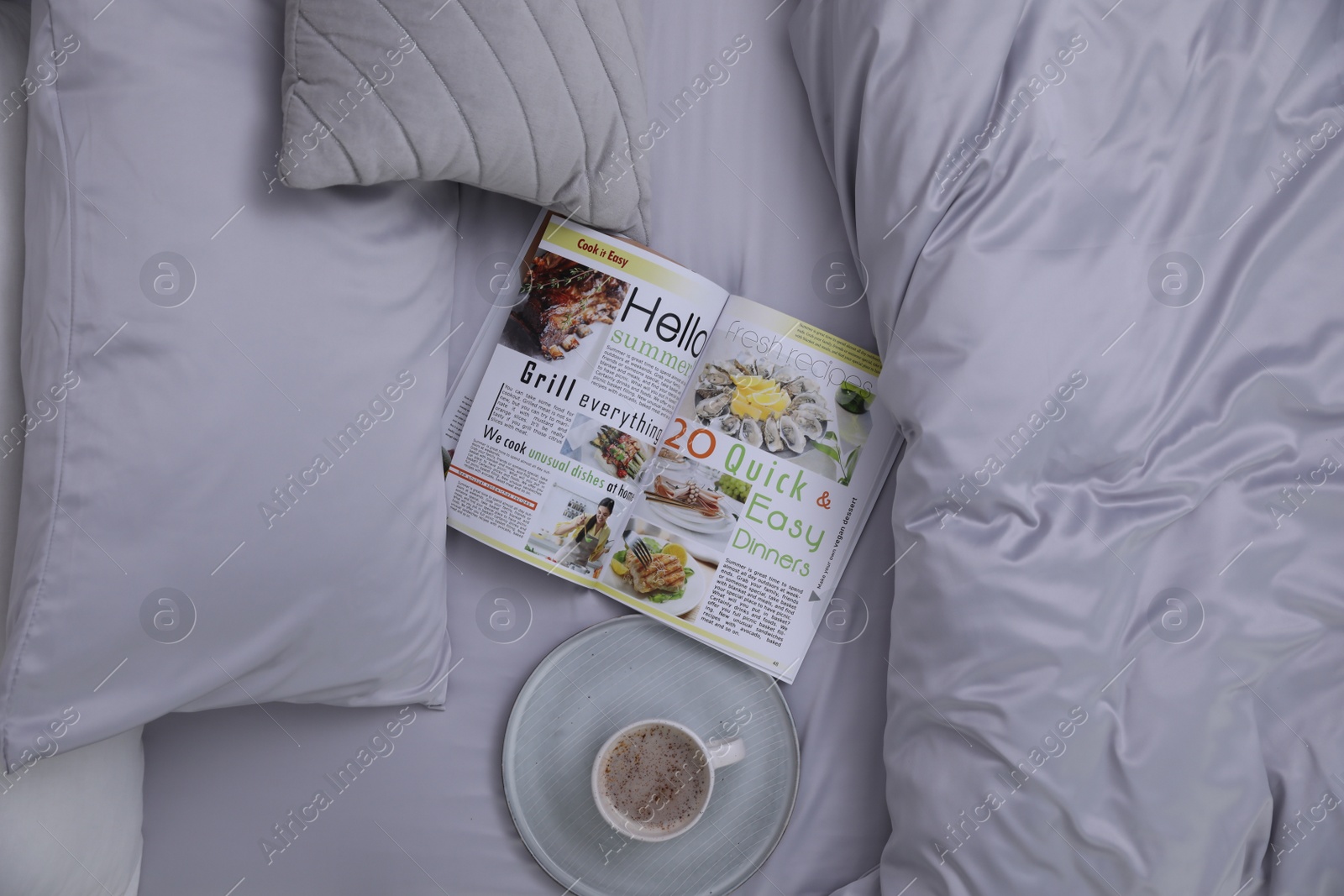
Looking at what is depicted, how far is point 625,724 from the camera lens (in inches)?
32.6

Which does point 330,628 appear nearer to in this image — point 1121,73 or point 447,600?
point 447,600

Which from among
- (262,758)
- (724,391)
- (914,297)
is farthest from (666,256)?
(262,758)

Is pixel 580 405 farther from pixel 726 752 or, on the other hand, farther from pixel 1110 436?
pixel 1110 436

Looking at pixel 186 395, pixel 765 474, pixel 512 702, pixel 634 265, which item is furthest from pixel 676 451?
pixel 186 395

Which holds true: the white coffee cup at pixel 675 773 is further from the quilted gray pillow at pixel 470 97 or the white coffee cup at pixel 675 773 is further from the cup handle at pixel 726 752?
the quilted gray pillow at pixel 470 97

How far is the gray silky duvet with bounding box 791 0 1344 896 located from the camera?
682 mm

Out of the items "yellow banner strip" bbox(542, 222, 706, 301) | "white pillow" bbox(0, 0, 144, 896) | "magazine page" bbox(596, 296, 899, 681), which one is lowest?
"white pillow" bbox(0, 0, 144, 896)

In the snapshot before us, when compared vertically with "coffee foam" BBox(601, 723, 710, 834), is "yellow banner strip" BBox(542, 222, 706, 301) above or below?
above

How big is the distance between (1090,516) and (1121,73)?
42cm

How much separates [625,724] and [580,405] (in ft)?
1.07

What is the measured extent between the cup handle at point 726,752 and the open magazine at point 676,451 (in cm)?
9

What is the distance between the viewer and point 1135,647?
2.32 feet

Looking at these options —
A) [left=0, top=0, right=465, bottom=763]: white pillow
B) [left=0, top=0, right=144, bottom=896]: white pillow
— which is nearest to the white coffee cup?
[left=0, top=0, right=465, bottom=763]: white pillow

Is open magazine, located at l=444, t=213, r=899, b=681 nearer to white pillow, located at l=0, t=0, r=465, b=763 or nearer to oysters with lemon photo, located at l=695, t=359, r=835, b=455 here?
oysters with lemon photo, located at l=695, t=359, r=835, b=455
